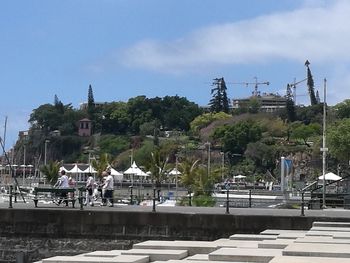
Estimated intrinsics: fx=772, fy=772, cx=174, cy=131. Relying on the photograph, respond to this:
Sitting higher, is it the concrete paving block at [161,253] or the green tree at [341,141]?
the green tree at [341,141]

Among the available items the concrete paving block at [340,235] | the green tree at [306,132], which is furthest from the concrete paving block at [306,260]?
the green tree at [306,132]

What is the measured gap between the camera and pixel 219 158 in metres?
182

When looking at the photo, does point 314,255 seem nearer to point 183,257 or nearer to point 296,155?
point 183,257

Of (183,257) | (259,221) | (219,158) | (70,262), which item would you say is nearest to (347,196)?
(259,221)

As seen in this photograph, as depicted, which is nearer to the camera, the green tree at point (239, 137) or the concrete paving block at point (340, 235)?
the concrete paving block at point (340, 235)

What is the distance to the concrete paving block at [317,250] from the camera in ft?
40.7

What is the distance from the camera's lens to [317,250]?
1286cm

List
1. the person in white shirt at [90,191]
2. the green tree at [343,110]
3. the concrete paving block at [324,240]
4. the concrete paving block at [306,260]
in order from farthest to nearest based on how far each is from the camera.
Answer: the green tree at [343,110]
the person in white shirt at [90,191]
the concrete paving block at [324,240]
the concrete paving block at [306,260]

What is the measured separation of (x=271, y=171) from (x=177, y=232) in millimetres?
140183

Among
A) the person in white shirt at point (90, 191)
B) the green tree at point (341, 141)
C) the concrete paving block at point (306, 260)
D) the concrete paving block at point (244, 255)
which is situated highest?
the green tree at point (341, 141)

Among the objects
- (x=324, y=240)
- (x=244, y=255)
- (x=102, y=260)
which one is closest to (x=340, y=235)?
(x=324, y=240)

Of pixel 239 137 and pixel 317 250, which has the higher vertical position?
pixel 239 137

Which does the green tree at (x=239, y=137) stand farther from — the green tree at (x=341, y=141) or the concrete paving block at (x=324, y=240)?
the concrete paving block at (x=324, y=240)

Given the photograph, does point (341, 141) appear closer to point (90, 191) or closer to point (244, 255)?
point (90, 191)
